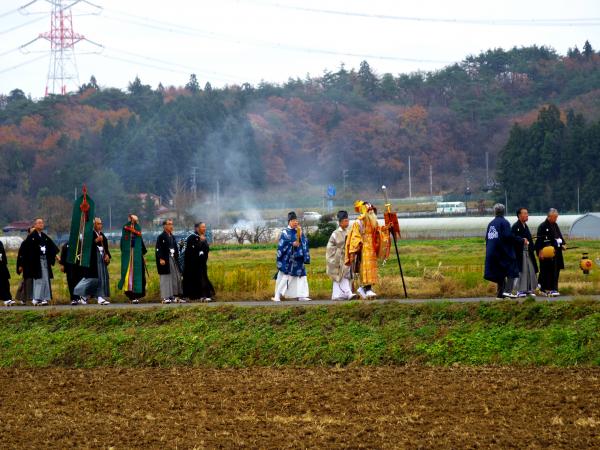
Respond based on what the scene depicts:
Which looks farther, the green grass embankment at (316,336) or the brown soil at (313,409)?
the green grass embankment at (316,336)

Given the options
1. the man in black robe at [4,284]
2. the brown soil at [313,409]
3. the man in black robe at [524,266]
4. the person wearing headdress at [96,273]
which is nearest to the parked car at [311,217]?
the man in black robe at [4,284]

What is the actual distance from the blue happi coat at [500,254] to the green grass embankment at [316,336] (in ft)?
6.52

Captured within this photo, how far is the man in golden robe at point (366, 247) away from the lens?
794 inches

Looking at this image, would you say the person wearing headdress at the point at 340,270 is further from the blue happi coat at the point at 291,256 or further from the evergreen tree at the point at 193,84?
the evergreen tree at the point at 193,84

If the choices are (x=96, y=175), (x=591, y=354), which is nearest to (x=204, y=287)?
(x=591, y=354)

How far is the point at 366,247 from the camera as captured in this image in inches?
798

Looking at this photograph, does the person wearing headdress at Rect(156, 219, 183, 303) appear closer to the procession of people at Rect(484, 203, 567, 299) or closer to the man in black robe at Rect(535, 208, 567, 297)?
the procession of people at Rect(484, 203, 567, 299)

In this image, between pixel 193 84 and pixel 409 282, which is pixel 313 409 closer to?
pixel 409 282

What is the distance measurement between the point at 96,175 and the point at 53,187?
5311mm

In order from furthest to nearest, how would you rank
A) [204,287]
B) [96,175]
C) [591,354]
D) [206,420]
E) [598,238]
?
[96,175] < [598,238] < [204,287] < [591,354] < [206,420]

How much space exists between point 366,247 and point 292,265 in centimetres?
157

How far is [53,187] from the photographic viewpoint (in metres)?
84.8

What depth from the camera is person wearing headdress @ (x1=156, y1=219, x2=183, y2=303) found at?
22062 mm

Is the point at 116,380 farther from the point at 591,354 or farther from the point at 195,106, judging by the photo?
the point at 195,106
